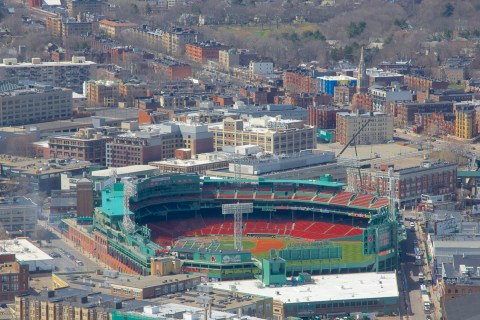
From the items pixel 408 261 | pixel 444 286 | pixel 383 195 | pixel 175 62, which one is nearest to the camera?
pixel 444 286

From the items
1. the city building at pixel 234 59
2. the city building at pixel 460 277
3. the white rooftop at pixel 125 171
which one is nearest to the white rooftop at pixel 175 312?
the city building at pixel 460 277

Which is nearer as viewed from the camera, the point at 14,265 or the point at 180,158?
the point at 14,265

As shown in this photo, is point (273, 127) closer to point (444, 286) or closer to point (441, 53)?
point (444, 286)

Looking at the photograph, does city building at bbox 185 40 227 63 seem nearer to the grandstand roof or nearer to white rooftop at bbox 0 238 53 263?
the grandstand roof

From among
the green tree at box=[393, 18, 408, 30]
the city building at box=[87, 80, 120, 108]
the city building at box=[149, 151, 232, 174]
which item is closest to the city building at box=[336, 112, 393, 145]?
the city building at box=[149, 151, 232, 174]

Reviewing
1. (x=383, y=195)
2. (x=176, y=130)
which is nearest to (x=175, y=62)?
(x=176, y=130)

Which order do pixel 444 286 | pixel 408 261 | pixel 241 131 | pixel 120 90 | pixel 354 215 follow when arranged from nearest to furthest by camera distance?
1. pixel 444 286
2. pixel 408 261
3. pixel 354 215
4. pixel 241 131
5. pixel 120 90

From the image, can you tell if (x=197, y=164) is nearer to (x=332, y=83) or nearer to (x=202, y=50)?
(x=332, y=83)
